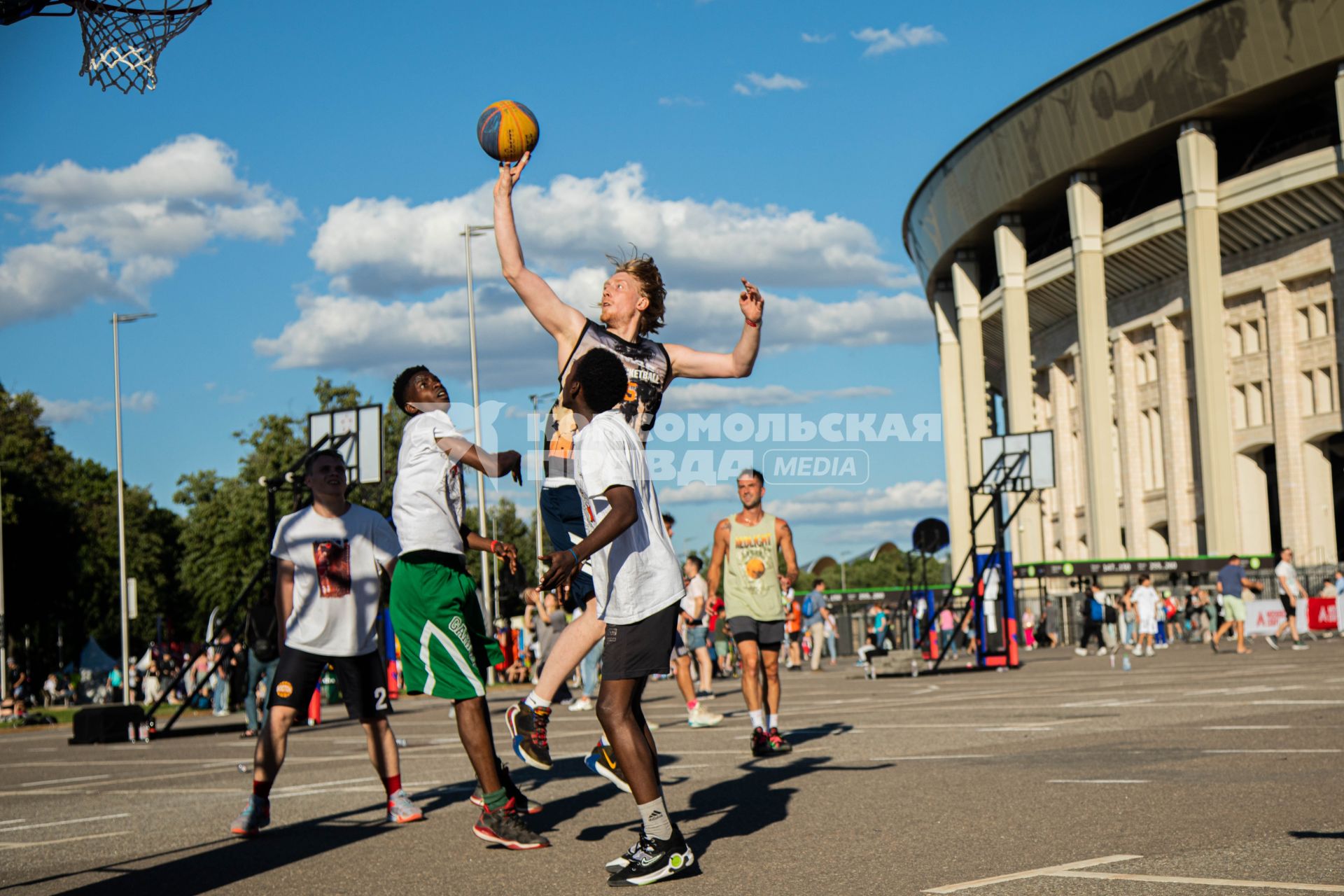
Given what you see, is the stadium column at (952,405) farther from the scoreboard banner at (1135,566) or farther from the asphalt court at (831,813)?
the asphalt court at (831,813)

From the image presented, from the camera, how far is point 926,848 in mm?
6023

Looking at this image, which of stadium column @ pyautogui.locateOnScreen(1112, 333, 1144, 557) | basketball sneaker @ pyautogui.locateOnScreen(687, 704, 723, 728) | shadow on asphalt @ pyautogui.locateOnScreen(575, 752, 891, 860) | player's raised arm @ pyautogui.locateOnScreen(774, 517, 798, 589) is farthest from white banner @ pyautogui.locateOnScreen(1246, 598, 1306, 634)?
shadow on asphalt @ pyautogui.locateOnScreen(575, 752, 891, 860)

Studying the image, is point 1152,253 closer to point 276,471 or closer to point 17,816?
point 276,471

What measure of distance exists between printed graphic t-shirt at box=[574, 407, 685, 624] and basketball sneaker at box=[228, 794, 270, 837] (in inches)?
104

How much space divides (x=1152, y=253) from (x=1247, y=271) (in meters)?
3.90

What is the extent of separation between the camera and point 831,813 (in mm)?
7297

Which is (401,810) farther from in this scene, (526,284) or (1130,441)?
(1130,441)

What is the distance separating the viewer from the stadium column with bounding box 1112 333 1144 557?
237 feet

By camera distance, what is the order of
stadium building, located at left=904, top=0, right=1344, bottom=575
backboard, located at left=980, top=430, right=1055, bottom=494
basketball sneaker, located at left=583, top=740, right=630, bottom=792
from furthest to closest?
stadium building, located at left=904, top=0, right=1344, bottom=575
backboard, located at left=980, top=430, right=1055, bottom=494
basketball sneaker, located at left=583, top=740, right=630, bottom=792

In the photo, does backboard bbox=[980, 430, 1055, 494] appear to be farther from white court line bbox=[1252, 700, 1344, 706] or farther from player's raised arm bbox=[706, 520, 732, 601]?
player's raised arm bbox=[706, 520, 732, 601]

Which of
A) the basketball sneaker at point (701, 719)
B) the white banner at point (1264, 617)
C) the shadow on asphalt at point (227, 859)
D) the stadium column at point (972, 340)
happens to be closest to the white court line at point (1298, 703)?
the basketball sneaker at point (701, 719)

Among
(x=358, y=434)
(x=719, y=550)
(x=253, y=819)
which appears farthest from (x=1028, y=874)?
(x=358, y=434)

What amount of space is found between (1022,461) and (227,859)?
24868 millimetres

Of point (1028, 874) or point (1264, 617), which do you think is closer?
point (1028, 874)
